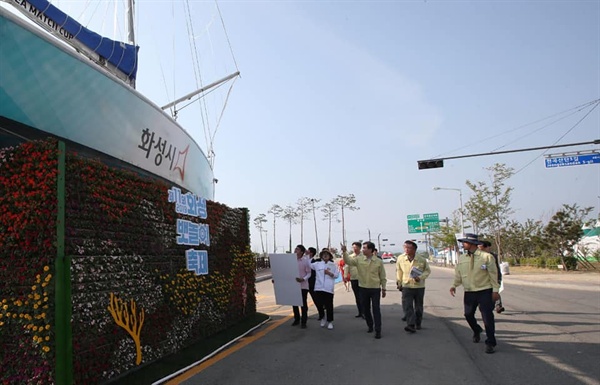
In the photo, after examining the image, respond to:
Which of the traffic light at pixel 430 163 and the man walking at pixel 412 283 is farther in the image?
the traffic light at pixel 430 163

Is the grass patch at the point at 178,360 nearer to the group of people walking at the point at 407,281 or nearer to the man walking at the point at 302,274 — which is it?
the man walking at the point at 302,274

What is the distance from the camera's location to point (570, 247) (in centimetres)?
2925

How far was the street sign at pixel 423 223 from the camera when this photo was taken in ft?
210

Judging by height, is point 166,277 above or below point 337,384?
above

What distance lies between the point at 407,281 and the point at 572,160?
14.6m

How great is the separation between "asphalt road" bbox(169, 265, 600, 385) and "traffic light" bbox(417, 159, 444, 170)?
907 centimetres

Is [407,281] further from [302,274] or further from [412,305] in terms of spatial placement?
[302,274]

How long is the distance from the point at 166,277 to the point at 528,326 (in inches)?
251

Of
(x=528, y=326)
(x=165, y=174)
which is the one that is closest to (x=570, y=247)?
(x=528, y=326)

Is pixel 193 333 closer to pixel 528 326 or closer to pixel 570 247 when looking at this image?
pixel 528 326

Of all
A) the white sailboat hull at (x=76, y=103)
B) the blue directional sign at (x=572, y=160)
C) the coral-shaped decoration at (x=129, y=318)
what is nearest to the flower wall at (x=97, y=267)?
the coral-shaped decoration at (x=129, y=318)

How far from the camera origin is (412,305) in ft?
25.8

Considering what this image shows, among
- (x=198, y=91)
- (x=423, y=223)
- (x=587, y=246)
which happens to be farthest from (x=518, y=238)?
(x=198, y=91)

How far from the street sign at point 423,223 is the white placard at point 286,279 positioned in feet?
Result: 188
